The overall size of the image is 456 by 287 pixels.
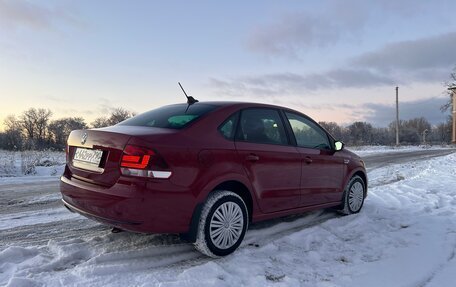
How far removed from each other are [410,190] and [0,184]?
32.3 feet

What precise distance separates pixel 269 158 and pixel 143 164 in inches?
62.9

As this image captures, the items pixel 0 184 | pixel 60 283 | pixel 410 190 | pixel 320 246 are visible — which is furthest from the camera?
pixel 0 184

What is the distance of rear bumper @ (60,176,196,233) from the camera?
3486 mm

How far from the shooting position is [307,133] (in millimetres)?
5449

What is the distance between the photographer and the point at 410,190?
832cm

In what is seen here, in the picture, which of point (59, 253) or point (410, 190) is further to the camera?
point (410, 190)

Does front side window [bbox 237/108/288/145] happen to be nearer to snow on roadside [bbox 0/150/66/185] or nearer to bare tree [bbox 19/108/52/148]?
snow on roadside [bbox 0/150/66/185]

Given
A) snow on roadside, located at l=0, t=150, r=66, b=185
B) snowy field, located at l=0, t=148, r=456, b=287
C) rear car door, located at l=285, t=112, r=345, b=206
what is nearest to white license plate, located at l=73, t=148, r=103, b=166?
snowy field, located at l=0, t=148, r=456, b=287

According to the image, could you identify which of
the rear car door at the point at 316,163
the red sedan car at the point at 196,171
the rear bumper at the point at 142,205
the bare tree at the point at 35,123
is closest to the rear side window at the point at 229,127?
the red sedan car at the point at 196,171

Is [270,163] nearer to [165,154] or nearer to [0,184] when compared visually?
[165,154]

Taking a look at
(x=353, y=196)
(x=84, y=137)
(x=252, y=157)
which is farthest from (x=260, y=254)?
(x=353, y=196)

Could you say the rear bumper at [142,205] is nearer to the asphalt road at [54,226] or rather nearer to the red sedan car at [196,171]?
the red sedan car at [196,171]

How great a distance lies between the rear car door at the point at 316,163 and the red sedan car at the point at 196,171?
0.03 m

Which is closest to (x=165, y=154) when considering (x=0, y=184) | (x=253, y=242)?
(x=253, y=242)
